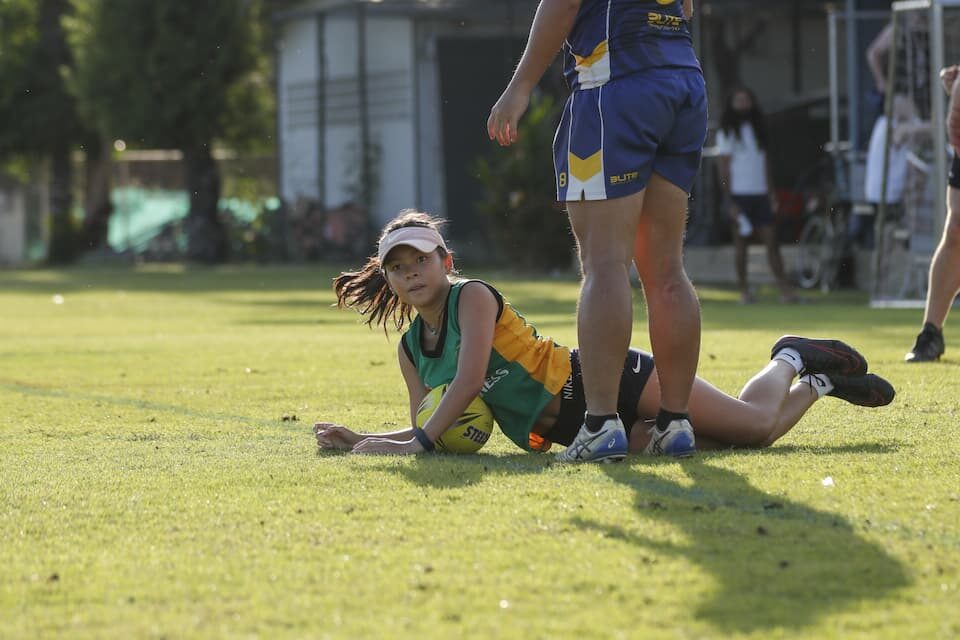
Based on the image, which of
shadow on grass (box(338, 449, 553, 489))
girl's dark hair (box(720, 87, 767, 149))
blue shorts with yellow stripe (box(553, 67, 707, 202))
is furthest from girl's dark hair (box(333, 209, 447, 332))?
girl's dark hair (box(720, 87, 767, 149))

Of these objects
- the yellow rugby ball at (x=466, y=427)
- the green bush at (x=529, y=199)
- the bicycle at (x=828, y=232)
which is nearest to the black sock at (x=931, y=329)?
the yellow rugby ball at (x=466, y=427)

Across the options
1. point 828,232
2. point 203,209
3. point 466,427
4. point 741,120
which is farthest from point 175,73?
point 466,427

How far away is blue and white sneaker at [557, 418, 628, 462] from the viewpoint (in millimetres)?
5316

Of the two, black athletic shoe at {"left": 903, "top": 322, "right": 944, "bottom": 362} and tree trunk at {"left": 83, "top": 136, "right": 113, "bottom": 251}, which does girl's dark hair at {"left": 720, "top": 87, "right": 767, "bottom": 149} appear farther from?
tree trunk at {"left": 83, "top": 136, "right": 113, "bottom": 251}

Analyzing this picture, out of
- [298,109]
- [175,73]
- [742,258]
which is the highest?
[175,73]

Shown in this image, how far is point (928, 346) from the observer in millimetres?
8977

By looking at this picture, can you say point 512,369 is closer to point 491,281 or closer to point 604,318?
point 604,318

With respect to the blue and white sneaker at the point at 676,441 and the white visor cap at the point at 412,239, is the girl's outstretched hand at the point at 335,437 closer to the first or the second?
the white visor cap at the point at 412,239

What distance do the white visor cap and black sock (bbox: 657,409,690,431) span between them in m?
0.89

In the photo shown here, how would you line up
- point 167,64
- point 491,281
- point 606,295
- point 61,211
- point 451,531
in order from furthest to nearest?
point 61,211 → point 167,64 → point 491,281 → point 606,295 → point 451,531

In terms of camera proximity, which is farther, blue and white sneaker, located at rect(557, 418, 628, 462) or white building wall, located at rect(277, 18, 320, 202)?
white building wall, located at rect(277, 18, 320, 202)

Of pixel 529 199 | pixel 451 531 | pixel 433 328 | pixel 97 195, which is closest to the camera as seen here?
pixel 451 531

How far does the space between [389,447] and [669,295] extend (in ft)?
3.24

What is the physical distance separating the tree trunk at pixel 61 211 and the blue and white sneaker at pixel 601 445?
1352 inches
